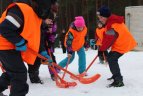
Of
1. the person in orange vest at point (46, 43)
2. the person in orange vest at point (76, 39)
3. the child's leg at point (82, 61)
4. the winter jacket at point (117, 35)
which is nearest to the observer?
the winter jacket at point (117, 35)

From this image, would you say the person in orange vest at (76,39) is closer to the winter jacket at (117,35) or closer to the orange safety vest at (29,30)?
the winter jacket at (117,35)

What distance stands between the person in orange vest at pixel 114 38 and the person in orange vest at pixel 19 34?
2.25 meters

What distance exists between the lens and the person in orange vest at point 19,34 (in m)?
5.20

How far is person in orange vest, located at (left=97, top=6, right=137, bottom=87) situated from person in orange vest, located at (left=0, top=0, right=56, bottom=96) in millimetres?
2246

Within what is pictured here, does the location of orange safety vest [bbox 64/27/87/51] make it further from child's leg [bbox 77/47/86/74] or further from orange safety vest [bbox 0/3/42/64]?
orange safety vest [bbox 0/3/42/64]

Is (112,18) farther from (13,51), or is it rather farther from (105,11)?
(13,51)

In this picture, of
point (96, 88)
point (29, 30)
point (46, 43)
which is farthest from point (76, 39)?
point (29, 30)

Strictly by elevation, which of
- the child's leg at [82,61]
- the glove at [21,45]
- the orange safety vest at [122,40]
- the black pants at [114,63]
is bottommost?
the child's leg at [82,61]

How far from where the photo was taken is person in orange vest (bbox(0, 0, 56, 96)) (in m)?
5.20

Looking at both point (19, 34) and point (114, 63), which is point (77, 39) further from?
point (19, 34)

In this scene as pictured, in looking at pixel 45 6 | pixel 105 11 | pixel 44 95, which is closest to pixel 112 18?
pixel 105 11

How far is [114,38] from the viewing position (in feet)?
24.6

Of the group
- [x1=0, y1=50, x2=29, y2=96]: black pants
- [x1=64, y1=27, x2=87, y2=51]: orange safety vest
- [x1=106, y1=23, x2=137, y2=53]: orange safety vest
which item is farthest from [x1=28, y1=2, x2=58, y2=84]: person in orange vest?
[x1=0, y1=50, x2=29, y2=96]: black pants

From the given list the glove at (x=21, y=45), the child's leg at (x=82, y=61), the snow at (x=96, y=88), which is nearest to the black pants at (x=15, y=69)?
the glove at (x=21, y=45)
